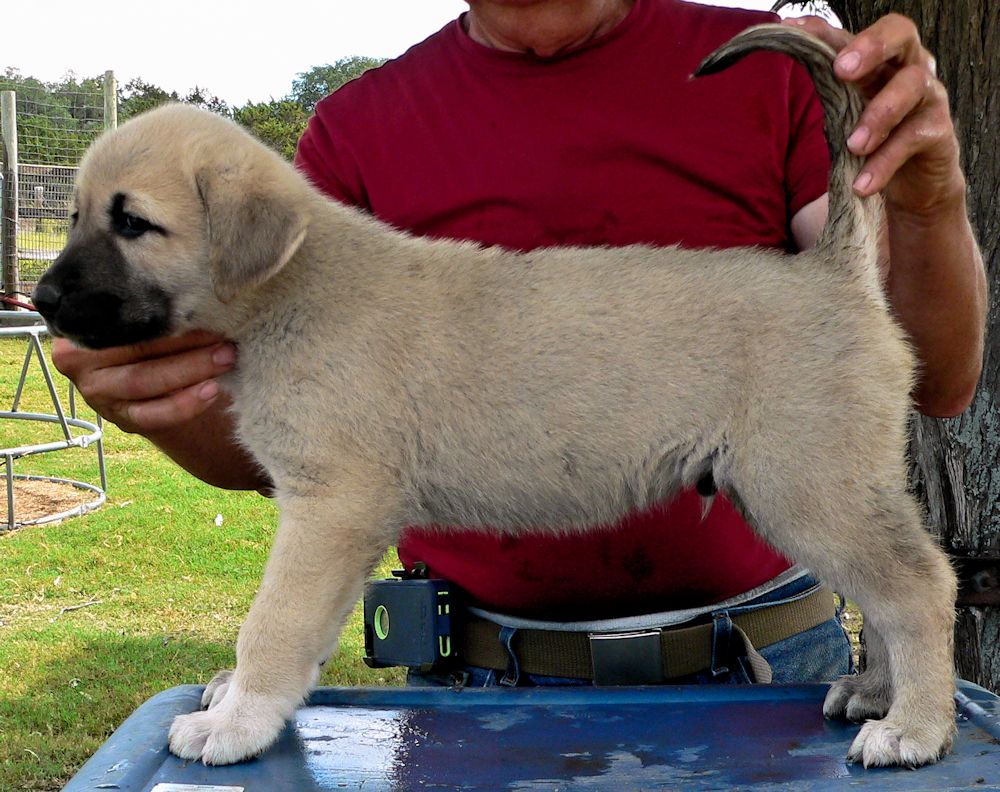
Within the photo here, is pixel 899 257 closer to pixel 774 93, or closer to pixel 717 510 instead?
pixel 774 93

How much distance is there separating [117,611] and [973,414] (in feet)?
19.5

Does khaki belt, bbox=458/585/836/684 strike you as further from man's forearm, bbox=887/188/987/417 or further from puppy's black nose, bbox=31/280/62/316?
puppy's black nose, bbox=31/280/62/316

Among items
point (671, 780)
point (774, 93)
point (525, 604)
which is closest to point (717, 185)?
point (774, 93)

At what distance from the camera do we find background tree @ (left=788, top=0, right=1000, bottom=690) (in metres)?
3.80

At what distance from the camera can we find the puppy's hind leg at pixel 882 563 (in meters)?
2.28

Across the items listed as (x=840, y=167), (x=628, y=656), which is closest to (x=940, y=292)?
(x=840, y=167)

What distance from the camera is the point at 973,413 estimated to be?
395 cm

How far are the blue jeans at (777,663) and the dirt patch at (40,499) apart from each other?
288 inches

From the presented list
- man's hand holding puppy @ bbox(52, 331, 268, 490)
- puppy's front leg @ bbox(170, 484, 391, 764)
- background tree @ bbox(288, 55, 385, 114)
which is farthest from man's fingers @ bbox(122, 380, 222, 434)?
background tree @ bbox(288, 55, 385, 114)

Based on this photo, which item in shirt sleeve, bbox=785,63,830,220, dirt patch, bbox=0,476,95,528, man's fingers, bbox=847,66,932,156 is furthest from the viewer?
dirt patch, bbox=0,476,95,528

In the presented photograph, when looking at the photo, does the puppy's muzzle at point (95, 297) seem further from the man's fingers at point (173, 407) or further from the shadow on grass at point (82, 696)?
the shadow on grass at point (82, 696)

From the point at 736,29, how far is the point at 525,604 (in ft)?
5.35

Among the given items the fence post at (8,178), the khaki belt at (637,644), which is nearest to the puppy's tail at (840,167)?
the khaki belt at (637,644)

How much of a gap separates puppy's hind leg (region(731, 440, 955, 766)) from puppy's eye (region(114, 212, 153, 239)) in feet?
4.78
